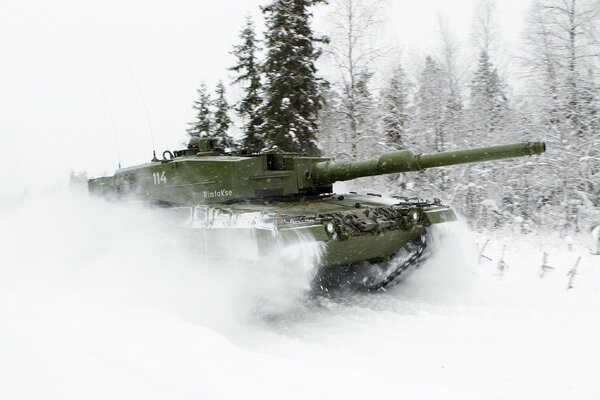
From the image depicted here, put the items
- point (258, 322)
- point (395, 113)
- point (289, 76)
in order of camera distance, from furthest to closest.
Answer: point (395, 113)
point (289, 76)
point (258, 322)

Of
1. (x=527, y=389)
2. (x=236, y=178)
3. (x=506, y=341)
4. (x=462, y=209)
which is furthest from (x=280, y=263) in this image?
(x=462, y=209)

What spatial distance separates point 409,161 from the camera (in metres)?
7.42

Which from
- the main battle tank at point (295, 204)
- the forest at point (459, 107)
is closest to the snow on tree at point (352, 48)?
the forest at point (459, 107)

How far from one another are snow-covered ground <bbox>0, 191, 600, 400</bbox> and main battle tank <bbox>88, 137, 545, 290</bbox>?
0.29 meters

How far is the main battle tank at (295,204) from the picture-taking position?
6.66 metres

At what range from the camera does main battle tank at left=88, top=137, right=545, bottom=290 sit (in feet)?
21.9

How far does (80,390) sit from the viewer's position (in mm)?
3539

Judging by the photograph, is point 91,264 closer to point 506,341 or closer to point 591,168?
point 506,341

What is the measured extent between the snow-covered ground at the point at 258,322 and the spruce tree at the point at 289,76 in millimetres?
8240

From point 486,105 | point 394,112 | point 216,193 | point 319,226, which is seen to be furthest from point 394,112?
point 319,226

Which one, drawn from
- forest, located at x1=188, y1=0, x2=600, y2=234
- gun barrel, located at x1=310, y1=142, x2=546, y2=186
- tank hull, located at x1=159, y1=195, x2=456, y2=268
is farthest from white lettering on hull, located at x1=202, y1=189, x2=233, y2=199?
forest, located at x1=188, y1=0, x2=600, y2=234

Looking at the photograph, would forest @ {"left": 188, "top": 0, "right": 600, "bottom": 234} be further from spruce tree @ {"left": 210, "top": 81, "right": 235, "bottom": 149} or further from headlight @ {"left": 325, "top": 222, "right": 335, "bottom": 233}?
headlight @ {"left": 325, "top": 222, "right": 335, "bottom": 233}

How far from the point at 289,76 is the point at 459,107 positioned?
33.2 feet

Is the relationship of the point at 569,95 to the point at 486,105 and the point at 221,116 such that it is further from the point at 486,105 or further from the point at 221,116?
the point at 221,116
